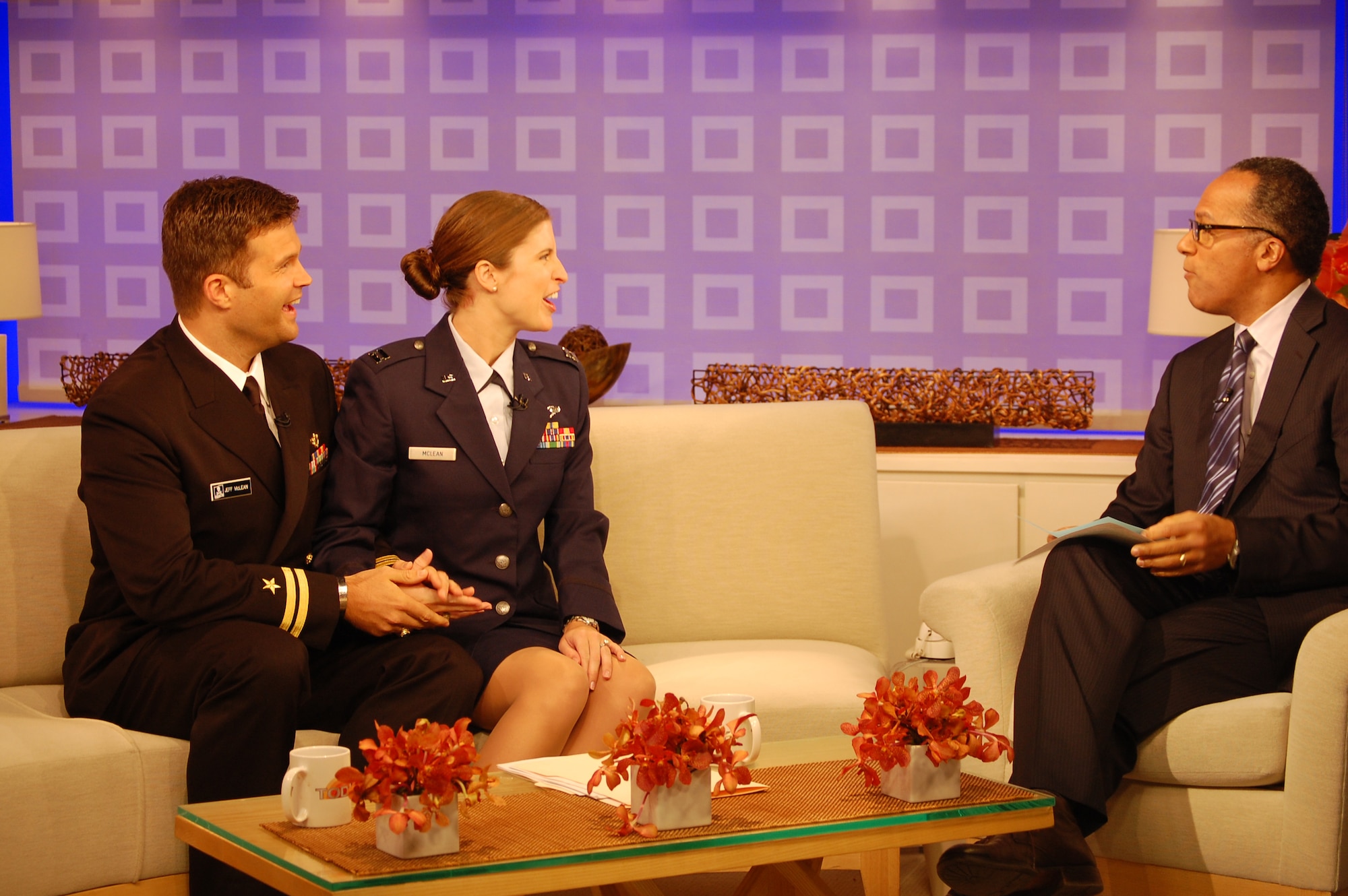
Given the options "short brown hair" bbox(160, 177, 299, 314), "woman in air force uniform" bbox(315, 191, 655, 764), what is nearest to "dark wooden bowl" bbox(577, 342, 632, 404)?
"woman in air force uniform" bbox(315, 191, 655, 764)

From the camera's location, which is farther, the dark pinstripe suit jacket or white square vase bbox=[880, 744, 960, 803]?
the dark pinstripe suit jacket

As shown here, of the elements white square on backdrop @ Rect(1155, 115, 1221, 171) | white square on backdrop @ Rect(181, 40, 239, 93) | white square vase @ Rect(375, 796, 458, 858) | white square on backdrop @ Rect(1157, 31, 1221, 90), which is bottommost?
white square vase @ Rect(375, 796, 458, 858)

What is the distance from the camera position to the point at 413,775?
174 cm

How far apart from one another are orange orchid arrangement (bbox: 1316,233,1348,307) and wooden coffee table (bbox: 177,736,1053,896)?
2.03 m

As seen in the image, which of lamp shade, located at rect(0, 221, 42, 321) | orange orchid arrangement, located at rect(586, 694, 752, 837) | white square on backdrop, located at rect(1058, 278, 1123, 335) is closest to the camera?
orange orchid arrangement, located at rect(586, 694, 752, 837)

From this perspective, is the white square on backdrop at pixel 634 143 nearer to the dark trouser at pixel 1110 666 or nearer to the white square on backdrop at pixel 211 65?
the white square on backdrop at pixel 211 65

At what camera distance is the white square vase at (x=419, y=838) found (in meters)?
1.74

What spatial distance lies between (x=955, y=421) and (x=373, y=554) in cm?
200

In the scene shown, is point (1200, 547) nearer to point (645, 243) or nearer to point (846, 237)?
point (846, 237)

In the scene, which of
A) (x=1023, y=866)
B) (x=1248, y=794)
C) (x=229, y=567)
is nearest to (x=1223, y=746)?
(x=1248, y=794)

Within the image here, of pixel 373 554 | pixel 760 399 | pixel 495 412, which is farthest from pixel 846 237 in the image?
pixel 373 554

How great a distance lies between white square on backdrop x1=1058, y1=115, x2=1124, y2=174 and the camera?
4711mm

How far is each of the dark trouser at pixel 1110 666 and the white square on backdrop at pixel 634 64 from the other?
2.82 metres

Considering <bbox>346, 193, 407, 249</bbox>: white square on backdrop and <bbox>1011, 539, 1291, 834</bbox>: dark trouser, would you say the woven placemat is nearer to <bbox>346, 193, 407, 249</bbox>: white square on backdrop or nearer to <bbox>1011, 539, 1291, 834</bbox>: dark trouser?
<bbox>1011, 539, 1291, 834</bbox>: dark trouser
